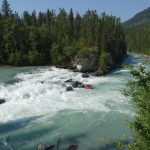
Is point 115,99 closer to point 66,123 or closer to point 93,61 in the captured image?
point 66,123

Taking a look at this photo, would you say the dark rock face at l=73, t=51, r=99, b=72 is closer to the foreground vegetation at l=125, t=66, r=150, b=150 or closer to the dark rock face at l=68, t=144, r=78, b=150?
the dark rock face at l=68, t=144, r=78, b=150

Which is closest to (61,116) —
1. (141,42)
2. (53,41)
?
(53,41)

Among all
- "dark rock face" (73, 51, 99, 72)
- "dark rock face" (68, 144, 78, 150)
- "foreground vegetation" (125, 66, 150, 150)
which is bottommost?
"dark rock face" (68, 144, 78, 150)

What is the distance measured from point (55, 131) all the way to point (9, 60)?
185ft

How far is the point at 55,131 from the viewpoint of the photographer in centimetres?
3023

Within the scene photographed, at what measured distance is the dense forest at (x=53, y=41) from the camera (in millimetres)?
83750

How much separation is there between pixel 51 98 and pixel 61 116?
8.64m

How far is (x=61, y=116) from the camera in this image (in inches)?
1371

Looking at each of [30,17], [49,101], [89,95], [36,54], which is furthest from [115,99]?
[30,17]

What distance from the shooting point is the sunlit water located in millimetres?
28188

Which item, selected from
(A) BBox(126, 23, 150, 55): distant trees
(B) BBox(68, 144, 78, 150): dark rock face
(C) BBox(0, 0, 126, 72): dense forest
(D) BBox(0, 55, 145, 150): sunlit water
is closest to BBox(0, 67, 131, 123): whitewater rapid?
(D) BBox(0, 55, 145, 150): sunlit water

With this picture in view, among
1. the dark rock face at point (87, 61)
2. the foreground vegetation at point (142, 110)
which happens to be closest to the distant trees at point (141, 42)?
the dark rock face at point (87, 61)

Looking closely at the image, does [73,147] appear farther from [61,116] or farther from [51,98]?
[51,98]

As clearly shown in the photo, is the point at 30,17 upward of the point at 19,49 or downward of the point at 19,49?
upward
